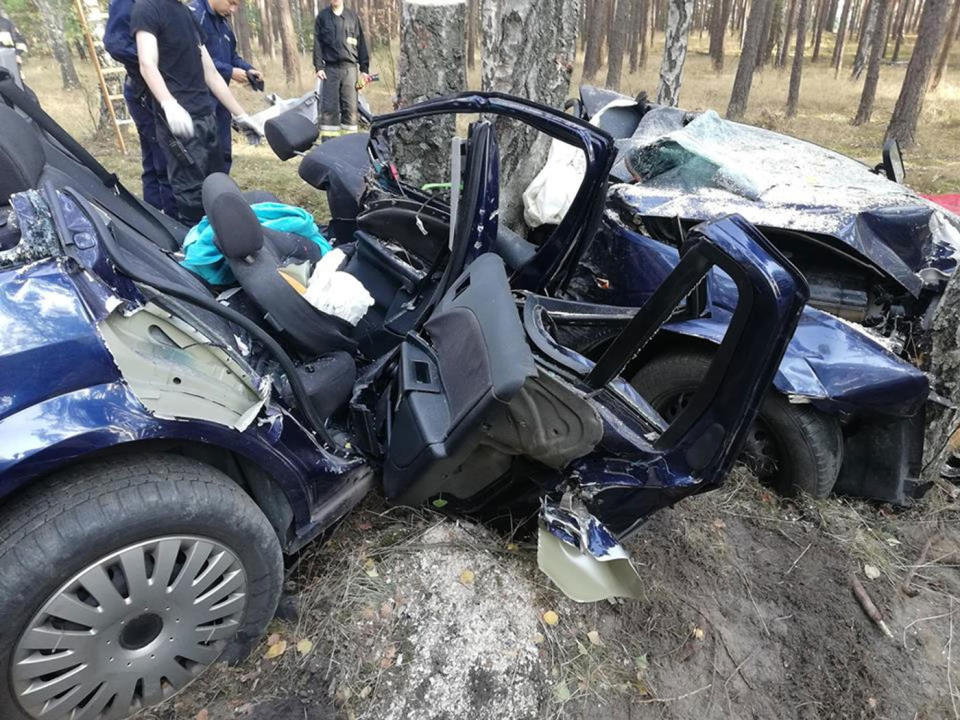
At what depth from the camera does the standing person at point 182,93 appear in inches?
165

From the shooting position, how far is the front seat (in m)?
2.26

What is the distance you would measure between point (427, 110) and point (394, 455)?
5.39 feet

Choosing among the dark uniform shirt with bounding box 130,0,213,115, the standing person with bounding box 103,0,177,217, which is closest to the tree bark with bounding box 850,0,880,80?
the dark uniform shirt with bounding box 130,0,213,115

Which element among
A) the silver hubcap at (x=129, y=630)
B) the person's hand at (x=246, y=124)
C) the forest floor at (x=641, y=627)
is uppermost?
the person's hand at (x=246, y=124)

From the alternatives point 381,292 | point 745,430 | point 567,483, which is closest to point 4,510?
point 567,483

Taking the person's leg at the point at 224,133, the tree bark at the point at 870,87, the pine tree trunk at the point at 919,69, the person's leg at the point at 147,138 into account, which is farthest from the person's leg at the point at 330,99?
the tree bark at the point at 870,87

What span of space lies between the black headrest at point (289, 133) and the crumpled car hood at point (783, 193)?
5.54 ft

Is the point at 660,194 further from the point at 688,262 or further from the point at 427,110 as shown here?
the point at 688,262

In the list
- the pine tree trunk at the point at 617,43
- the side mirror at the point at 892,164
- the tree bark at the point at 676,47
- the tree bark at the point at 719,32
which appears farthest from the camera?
the tree bark at the point at 719,32

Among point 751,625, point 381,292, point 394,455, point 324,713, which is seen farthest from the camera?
point 381,292

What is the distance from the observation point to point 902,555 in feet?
9.27

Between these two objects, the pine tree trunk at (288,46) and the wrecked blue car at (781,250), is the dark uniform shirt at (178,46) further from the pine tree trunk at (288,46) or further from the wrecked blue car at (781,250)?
the pine tree trunk at (288,46)

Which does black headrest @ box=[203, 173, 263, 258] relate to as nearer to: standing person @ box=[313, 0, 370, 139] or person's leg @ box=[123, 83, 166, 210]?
person's leg @ box=[123, 83, 166, 210]

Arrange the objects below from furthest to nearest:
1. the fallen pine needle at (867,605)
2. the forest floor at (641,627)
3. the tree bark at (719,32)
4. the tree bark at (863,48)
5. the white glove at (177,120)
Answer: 1. the tree bark at (719,32)
2. the tree bark at (863,48)
3. the white glove at (177,120)
4. the fallen pine needle at (867,605)
5. the forest floor at (641,627)
